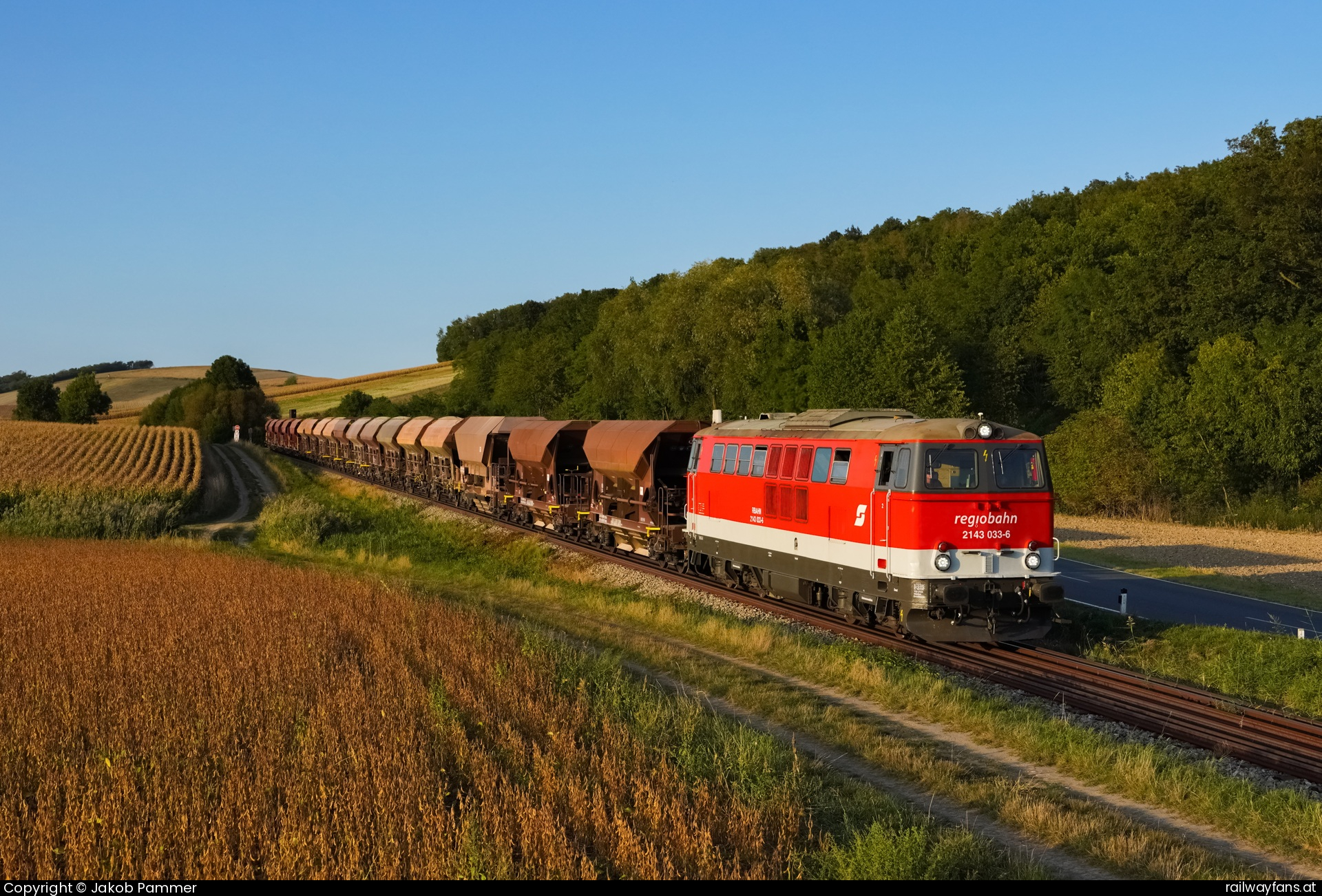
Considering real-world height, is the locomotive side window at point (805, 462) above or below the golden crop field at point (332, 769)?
above

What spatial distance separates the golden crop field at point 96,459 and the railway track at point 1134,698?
1573 inches

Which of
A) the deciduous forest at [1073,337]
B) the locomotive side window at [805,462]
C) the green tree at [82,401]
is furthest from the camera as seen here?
the green tree at [82,401]

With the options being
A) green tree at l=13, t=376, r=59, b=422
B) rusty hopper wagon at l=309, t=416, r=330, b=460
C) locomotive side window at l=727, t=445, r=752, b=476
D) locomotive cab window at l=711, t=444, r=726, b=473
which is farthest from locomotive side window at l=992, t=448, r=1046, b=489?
green tree at l=13, t=376, r=59, b=422

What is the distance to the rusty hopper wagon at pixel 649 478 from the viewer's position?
2872cm

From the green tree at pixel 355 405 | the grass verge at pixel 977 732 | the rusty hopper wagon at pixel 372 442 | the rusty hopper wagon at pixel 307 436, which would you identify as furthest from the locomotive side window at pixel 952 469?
the green tree at pixel 355 405

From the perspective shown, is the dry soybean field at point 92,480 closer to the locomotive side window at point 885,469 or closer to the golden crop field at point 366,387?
the locomotive side window at point 885,469

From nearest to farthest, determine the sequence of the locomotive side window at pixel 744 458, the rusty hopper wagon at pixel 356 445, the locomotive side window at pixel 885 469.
A: the locomotive side window at pixel 885 469 → the locomotive side window at pixel 744 458 → the rusty hopper wagon at pixel 356 445

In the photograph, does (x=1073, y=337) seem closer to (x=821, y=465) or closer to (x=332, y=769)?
(x=821, y=465)

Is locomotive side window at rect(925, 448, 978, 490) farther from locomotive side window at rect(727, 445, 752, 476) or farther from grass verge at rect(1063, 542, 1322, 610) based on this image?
grass verge at rect(1063, 542, 1322, 610)

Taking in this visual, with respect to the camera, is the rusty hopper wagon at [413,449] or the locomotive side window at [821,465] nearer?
the locomotive side window at [821,465]

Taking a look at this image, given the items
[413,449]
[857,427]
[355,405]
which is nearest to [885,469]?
[857,427]

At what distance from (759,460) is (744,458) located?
802 millimetres

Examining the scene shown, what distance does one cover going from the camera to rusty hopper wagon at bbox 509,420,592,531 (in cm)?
3497

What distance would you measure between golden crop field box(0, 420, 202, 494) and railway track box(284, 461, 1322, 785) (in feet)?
131
